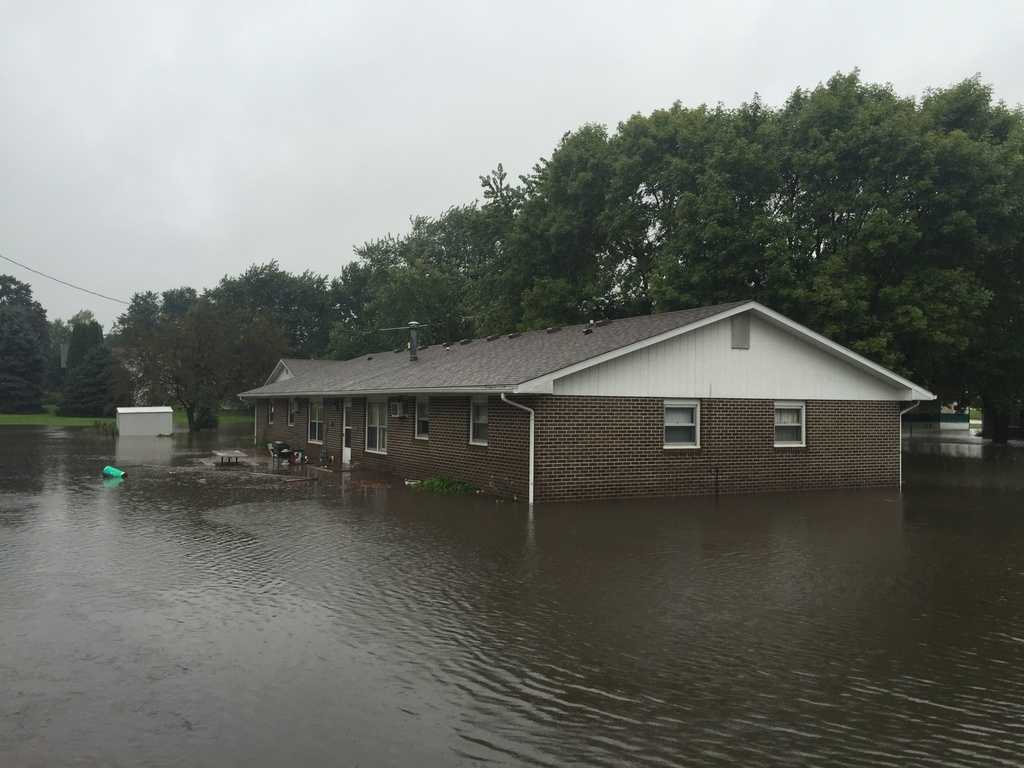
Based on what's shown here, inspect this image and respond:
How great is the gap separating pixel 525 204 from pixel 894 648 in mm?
33455

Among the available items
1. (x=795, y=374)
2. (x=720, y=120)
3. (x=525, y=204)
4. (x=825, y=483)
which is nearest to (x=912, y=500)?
(x=825, y=483)

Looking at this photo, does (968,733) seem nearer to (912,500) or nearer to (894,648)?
(894,648)

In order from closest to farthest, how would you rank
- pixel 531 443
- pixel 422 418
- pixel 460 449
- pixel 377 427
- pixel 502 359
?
pixel 531 443, pixel 460 449, pixel 502 359, pixel 422 418, pixel 377 427

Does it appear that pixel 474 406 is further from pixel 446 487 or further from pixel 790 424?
pixel 790 424

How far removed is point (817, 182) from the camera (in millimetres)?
26391

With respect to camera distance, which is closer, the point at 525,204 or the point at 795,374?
the point at 795,374

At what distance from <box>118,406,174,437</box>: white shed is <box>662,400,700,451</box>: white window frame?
106 feet

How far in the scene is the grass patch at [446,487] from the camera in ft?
55.9

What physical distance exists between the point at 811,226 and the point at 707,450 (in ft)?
45.7

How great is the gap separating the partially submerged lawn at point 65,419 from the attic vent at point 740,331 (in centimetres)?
4778

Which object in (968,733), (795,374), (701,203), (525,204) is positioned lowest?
(968,733)

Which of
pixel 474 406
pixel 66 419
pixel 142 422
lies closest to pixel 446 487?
pixel 474 406

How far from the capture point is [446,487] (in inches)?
691

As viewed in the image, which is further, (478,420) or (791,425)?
(791,425)
